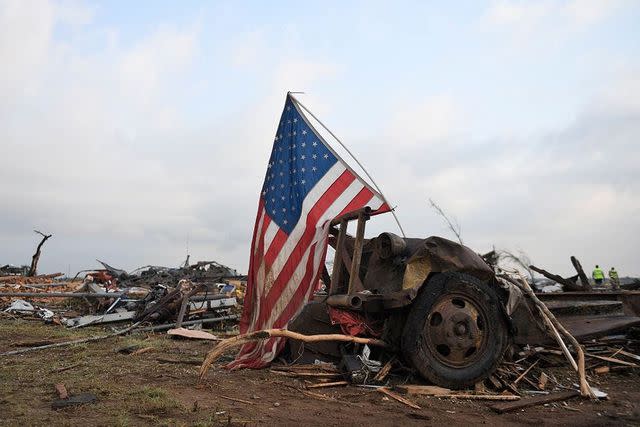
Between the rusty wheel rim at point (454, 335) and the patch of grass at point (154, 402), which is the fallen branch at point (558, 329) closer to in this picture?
the rusty wheel rim at point (454, 335)

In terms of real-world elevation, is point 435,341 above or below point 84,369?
above

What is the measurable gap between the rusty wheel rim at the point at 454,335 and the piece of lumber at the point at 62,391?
404cm

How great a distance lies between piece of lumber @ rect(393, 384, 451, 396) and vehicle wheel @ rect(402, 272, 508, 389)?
0.53 ft

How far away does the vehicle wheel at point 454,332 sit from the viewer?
20.5 ft

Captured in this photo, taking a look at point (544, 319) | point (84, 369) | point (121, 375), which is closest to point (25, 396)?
point (121, 375)

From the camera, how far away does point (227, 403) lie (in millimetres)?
5250

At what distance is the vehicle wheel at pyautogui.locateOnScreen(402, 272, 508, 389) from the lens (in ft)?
20.5

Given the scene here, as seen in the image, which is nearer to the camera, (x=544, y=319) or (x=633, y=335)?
(x=544, y=319)

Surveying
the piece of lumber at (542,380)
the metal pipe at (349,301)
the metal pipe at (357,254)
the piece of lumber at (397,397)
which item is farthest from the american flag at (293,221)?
the piece of lumber at (542,380)

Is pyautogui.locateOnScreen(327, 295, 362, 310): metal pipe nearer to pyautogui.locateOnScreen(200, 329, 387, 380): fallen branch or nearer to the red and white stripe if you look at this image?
pyautogui.locateOnScreen(200, 329, 387, 380): fallen branch

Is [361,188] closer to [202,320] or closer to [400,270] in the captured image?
[400,270]

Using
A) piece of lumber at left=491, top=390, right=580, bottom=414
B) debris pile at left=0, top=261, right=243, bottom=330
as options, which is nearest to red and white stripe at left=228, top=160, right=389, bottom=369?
piece of lumber at left=491, top=390, right=580, bottom=414

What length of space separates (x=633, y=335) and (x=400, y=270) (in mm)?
4752

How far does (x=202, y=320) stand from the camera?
48.8ft
